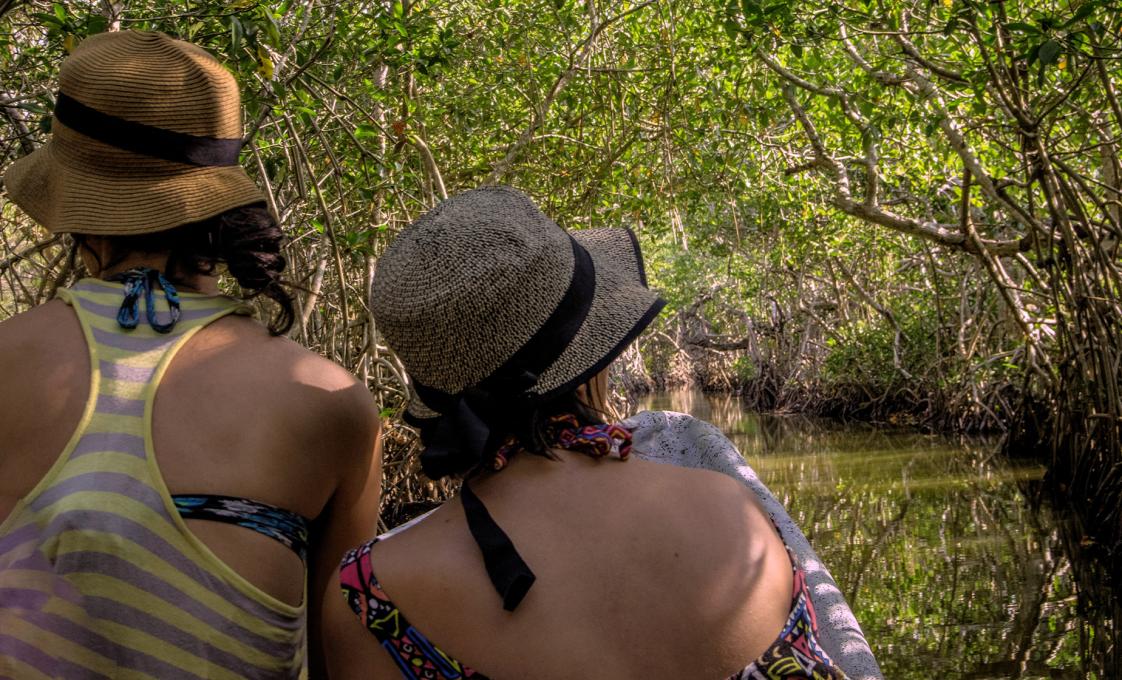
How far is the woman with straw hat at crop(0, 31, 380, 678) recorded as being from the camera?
1.14 m

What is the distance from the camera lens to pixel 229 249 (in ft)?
4.66

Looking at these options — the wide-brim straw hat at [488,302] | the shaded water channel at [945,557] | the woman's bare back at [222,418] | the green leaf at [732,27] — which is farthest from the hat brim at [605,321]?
the green leaf at [732,27]

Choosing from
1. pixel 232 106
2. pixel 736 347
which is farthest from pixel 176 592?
pixel 736 347

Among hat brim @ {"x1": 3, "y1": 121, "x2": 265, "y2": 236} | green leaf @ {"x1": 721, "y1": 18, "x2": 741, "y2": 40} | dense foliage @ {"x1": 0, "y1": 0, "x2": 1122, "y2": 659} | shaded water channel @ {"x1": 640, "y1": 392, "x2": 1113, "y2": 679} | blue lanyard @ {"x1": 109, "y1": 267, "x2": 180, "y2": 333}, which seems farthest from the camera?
green leaf @ {"x1": 721, "y1": 18, "x2": 741, "y2": 40}

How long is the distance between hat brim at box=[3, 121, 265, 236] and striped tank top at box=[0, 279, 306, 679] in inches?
7.3

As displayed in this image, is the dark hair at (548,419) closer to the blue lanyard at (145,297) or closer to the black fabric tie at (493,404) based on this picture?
the black fabric tie at (493,404)

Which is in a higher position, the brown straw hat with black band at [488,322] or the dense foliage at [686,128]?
the brown straw hat with black band at [488,322]

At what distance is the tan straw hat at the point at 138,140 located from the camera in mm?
1366

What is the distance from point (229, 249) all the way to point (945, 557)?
5.23 m

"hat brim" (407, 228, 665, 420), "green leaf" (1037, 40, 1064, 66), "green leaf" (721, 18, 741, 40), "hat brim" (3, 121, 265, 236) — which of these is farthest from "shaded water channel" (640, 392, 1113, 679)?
"hat brim" (3, 121, 265, 236)

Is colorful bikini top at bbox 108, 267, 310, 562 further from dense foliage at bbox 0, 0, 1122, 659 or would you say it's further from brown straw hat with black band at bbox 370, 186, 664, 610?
dense foliage at bbox 0, 0, 1122, 659

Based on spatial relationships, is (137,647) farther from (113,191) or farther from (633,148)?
(633,148)

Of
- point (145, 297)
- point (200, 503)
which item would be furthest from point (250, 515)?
point (145, 297)

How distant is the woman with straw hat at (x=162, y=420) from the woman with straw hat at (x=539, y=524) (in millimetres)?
176
